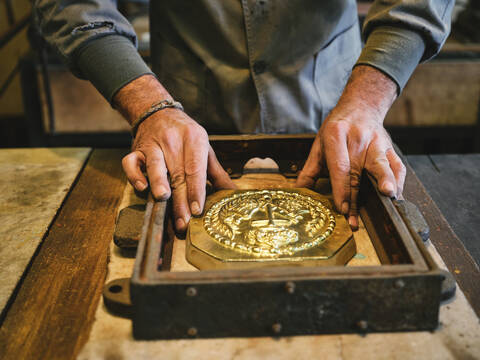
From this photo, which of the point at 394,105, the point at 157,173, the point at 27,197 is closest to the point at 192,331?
the point at 157,173

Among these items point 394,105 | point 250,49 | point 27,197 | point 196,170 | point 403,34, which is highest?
point 403,34

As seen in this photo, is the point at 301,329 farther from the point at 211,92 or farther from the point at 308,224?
the point at 211,92

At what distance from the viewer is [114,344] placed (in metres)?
0.77

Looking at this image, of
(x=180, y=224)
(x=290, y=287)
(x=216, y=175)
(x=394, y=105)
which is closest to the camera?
(x=290, y=287)

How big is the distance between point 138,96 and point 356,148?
59 cm

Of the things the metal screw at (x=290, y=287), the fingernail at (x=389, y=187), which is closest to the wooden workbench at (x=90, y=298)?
the metal screw at (x=290, y=287)

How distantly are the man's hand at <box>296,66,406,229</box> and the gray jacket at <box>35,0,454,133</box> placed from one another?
84 millimetres

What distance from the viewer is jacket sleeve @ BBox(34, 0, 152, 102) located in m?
1.28

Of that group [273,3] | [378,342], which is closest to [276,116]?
[273,3]

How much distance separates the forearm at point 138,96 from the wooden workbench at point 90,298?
0.25 metres

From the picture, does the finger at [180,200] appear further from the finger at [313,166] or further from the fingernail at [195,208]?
the finger at [313,166]

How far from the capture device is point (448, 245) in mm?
1087

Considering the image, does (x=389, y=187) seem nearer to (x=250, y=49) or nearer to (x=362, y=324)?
(x=362, y=324)

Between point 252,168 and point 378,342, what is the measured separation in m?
0.73
